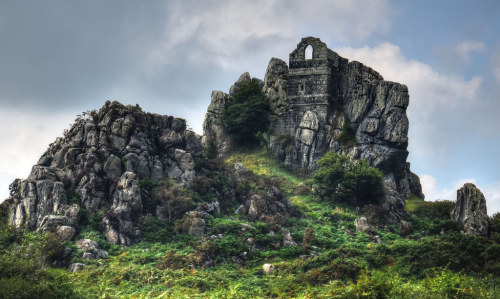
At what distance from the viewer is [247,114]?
2665 inches

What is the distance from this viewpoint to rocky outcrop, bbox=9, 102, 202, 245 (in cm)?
4247

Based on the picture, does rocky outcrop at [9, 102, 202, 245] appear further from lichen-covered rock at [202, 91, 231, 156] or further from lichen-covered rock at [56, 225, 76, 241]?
lichen-covered rock at [202, 91, 231, 156]

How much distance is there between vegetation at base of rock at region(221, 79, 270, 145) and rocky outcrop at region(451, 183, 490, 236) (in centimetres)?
2719

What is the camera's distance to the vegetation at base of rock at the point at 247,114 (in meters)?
67.9

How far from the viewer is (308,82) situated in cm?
6612

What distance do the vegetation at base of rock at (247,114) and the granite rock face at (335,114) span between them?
1.39m

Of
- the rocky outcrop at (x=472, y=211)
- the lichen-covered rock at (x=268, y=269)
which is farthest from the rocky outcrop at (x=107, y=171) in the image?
the rocky outcrop at (x=472, y=211)

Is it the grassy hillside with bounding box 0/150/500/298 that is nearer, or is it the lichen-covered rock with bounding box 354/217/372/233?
the grassy hillside with bounding box 0/150/500/298

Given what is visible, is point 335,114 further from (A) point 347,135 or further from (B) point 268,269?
(B) point 268,269

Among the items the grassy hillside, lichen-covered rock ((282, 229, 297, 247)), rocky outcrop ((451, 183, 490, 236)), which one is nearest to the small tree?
the grassy hillside

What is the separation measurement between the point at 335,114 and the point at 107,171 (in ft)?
96.7

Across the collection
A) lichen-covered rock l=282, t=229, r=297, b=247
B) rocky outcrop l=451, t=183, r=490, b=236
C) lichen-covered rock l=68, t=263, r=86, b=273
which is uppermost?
rocky outcrop l=451, t=183, r=490, b=236

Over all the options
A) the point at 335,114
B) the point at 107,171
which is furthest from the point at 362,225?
the point at 107,171

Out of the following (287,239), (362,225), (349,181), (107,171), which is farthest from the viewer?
(349,181)
